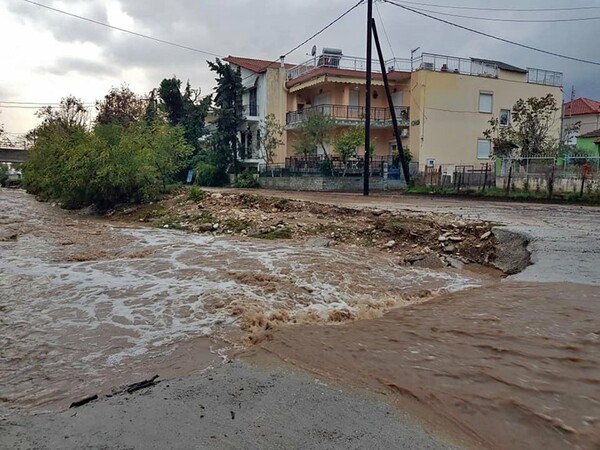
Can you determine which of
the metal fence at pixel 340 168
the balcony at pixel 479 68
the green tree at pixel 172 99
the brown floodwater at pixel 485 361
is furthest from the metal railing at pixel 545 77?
the brown floodwater at pixel 485 361

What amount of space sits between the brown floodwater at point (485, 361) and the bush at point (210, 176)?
1246 inches

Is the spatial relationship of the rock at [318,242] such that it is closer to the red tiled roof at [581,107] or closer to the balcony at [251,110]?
the balcony at [251,110]

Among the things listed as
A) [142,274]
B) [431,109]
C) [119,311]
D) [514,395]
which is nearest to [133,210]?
[142,274]

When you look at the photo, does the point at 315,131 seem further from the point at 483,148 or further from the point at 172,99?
the point at 172,99

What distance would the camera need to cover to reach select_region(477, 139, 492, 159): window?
37.3 meters

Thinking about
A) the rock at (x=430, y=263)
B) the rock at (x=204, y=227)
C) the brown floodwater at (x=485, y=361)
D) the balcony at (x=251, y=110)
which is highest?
the balcony at (x=251, y=110)

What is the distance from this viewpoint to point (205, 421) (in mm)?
3680

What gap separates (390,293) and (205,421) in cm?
494

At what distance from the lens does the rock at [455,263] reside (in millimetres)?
9883

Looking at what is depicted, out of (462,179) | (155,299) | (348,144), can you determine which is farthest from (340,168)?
(155,299)

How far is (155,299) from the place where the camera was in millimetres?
7660

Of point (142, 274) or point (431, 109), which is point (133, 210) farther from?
point (431, 109)

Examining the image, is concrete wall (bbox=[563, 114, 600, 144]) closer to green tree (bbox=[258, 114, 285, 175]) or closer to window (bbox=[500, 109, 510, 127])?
window (bbox=[500, 109, 510, 127])

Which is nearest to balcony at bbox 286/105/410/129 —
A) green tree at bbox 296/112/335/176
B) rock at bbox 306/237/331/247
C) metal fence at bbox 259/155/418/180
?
green tree at bbox 296/112/335/176
